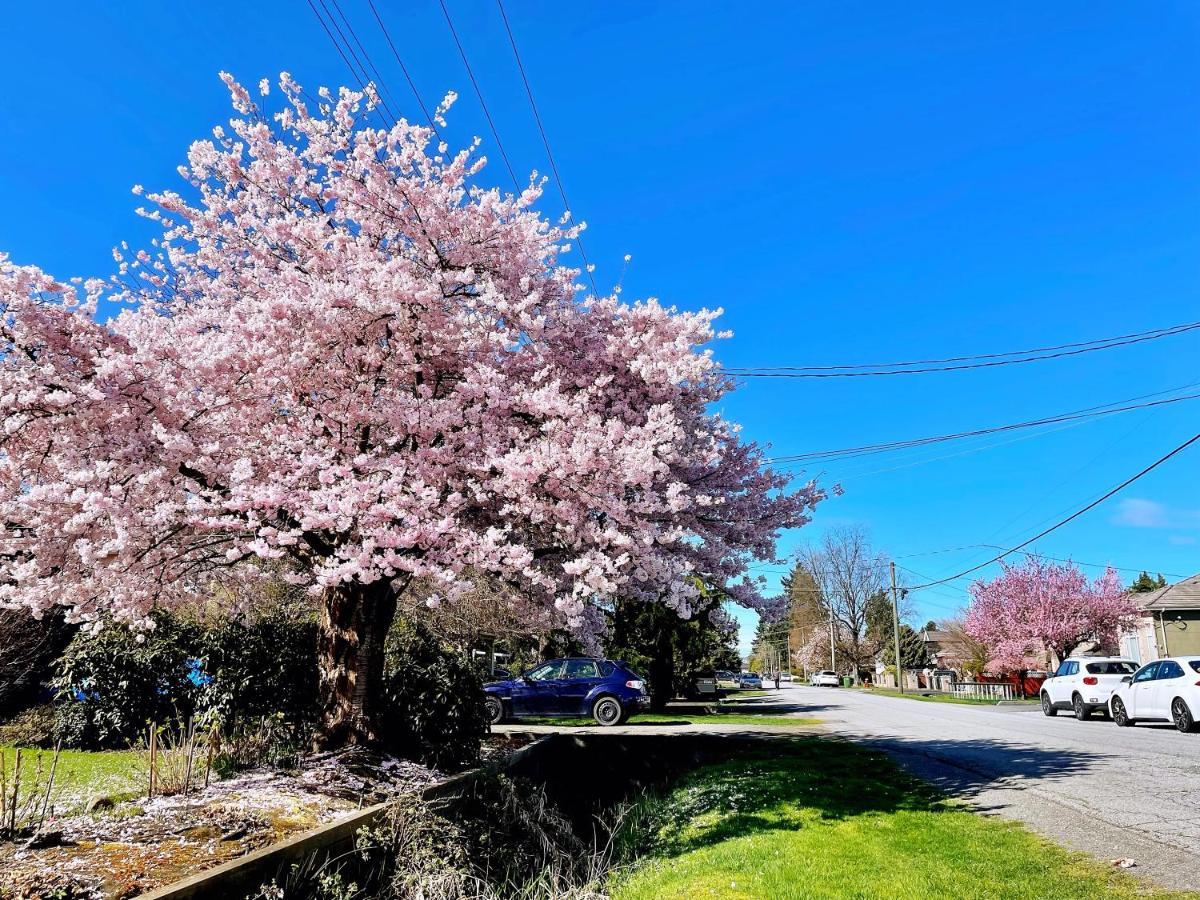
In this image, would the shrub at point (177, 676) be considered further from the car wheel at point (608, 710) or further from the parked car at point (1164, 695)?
the parked car at point (1164, 695)

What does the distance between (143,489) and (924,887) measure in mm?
7515

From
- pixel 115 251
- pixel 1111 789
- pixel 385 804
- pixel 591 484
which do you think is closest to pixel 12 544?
pixel 115 251

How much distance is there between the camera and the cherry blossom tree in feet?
23.6

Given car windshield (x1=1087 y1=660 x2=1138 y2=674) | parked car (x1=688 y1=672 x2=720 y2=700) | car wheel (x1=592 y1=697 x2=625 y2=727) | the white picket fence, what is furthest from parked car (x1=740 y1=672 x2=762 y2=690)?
car wheel (x1=592 y1=697 x2=625 y2=727)

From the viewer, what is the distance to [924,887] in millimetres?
5270

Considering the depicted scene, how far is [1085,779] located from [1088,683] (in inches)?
542

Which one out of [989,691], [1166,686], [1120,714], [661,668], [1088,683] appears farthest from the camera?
[989,691]

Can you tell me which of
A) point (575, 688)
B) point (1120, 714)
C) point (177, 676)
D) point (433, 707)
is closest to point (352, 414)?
point (433, 707)

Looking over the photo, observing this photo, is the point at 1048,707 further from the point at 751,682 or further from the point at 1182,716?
the point at 751,682

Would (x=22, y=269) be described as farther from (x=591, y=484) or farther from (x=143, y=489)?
(x=591, y=484)

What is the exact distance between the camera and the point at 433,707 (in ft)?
31.7

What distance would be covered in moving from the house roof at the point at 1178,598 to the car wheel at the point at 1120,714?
24417mm

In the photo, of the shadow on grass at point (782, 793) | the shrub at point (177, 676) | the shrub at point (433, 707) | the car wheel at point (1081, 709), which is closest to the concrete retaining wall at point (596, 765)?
the shadow on grass at point (782, 793)

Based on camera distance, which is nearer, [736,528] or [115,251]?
[115,251]
